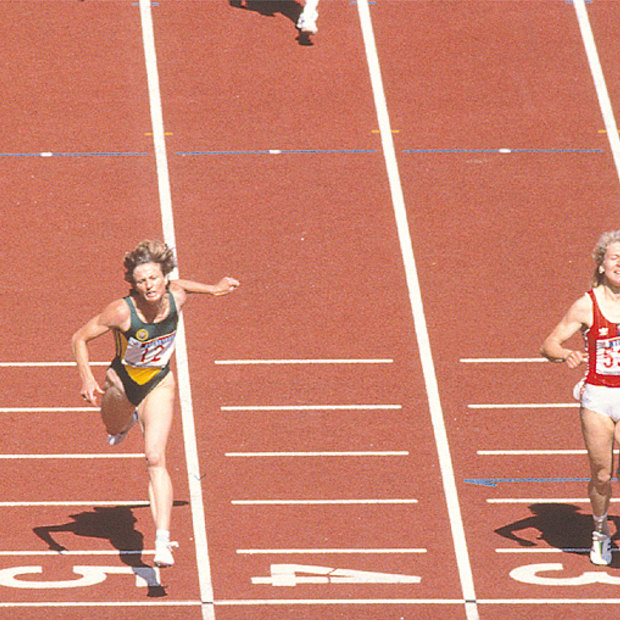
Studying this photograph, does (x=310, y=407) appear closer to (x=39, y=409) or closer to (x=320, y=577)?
(x=39, y=409)

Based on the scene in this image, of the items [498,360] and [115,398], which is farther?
[498,360]

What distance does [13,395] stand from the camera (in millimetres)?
13148

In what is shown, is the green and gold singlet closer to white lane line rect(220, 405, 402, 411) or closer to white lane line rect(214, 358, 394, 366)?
white lane line rect(220, 405, 402, 411)

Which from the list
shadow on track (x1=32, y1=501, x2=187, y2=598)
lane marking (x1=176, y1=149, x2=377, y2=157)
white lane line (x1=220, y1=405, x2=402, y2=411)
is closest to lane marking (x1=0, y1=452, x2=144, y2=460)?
shadow on track (x1=32, y1=501, x2=187, y2=598)

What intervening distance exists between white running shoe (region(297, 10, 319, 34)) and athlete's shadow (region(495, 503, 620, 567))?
23.7 ft

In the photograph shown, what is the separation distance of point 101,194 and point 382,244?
9.07ft

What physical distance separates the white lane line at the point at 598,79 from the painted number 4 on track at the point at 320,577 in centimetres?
639

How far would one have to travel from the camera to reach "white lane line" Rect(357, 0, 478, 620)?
11.4 metres

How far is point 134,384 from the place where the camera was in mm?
10750

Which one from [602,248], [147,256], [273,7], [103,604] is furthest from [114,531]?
[273,7]

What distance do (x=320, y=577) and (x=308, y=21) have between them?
8.02 meters

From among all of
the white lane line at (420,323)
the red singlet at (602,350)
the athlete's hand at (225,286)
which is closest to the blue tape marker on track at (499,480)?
the white lane line at (420,323)

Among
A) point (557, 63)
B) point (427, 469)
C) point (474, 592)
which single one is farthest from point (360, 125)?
point (474, 592)

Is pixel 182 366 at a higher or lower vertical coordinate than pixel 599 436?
higher
